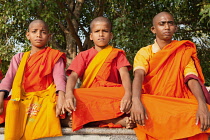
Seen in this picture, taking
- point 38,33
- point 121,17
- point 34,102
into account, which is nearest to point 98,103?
point 34,102

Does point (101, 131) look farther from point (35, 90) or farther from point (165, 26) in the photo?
point (165, 26)

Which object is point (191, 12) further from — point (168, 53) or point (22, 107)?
point (22, 107)

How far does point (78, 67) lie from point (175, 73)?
1103 mm

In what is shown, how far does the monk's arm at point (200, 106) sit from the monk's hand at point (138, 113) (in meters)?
0.51

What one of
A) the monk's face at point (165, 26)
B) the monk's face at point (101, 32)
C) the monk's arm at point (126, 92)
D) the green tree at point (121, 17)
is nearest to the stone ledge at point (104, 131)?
the monk's arm at point (126, 92)

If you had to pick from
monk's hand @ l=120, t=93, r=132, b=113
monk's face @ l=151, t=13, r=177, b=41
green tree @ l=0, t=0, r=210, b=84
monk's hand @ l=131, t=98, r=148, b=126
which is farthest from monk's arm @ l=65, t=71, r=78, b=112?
green tree @ l=0, t=0, r=210, b=84

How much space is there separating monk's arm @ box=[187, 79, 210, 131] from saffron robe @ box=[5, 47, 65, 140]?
141cm

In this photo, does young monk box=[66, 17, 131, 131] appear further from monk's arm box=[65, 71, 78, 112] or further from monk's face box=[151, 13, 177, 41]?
monk's face box=[151, 13, 177, 41]

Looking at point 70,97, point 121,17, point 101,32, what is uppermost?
point 121,17

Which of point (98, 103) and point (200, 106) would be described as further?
point (98, 103)

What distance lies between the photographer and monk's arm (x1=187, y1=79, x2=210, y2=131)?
8.07ft

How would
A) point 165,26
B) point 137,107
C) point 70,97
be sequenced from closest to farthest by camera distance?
point 137,107, point 70,97, point 165,26

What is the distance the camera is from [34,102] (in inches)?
114

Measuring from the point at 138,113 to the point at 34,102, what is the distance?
3.79 feet
